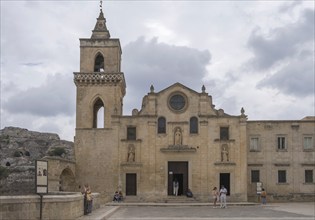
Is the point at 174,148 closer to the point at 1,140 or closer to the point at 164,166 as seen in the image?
the point at 164,166

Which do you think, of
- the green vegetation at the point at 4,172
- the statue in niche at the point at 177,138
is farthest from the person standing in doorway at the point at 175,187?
the green vegetation at the point at 4,172

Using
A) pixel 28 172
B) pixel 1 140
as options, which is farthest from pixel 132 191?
pixel 1 140

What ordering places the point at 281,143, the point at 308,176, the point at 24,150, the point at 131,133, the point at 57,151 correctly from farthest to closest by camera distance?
the point at 24,150 < the point at 57,151 < the point at 281,143 < the point at 308,176 < the point at 131,133

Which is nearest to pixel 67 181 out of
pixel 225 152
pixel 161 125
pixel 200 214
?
pixel 161 125

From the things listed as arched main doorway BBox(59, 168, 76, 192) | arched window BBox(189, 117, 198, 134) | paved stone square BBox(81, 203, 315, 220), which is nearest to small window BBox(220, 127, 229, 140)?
arched window BBox(189, 117, 198, 134)

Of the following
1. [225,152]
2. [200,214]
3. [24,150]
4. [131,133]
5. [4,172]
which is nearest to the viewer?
[200,214]

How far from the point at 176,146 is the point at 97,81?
990 centimetres

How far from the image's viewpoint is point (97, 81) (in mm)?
50531

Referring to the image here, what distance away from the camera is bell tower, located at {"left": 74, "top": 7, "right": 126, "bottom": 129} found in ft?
165

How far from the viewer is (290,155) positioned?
50.6 metres

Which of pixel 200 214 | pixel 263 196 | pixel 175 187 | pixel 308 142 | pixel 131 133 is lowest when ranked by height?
pixel 200 214

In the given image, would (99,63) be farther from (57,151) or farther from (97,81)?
(57,151)

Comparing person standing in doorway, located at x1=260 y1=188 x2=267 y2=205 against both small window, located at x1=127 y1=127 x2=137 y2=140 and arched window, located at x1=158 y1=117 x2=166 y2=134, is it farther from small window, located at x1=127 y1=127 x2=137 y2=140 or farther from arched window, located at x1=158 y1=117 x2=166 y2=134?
small window, located at x1=127 y1=127 x2=137 y2=140

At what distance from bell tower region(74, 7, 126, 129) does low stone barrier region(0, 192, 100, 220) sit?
25296mm
